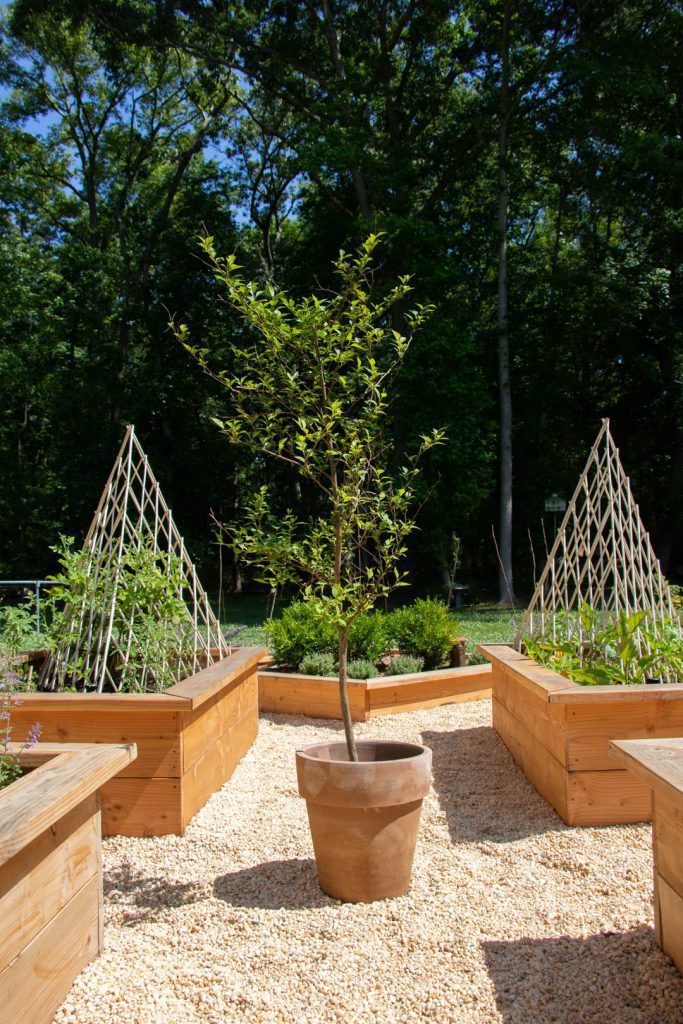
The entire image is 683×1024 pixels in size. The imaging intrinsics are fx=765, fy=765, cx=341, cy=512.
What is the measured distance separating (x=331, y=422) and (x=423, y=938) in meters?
1.75

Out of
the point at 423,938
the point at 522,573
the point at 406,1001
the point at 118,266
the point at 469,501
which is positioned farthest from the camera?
the point at 522,573

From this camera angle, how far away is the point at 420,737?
5.09 metres

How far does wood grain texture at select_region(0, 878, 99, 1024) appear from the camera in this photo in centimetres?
174

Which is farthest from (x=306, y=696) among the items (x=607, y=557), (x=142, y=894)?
(x=142, y=894)

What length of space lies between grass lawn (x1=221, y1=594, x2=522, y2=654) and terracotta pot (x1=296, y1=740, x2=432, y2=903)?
4.76m

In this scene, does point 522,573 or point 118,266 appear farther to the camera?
point 522,573

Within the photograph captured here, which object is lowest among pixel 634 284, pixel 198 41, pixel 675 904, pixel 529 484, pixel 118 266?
pixel 675 904

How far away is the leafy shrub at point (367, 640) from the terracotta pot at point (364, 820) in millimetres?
3563

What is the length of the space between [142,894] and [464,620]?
8981 millimetres

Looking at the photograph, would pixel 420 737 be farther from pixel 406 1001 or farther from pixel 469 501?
pixel 469 501

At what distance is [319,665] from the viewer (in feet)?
19.8

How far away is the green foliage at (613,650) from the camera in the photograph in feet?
12.7

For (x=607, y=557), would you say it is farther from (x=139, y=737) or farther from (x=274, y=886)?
(x=139, y=737)

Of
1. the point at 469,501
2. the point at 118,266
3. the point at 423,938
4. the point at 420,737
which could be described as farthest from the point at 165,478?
the point at 423,938
